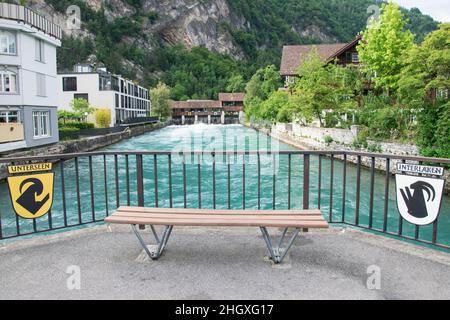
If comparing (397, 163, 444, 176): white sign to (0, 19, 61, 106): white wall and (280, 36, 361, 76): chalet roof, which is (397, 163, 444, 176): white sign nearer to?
(0, 19, 61, 106): white wall

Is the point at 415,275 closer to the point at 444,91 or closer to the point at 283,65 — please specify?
the point at 444,91

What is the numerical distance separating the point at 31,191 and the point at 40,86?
27220 millimetres

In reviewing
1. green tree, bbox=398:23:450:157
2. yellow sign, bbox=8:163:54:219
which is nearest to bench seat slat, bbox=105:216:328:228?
yellow sign, bbox=8:163:54:219

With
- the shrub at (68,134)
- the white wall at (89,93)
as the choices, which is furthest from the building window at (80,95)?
the shrub at (68,134)

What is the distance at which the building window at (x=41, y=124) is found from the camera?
92.8 ft

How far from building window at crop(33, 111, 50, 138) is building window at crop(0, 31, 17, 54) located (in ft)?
14.9

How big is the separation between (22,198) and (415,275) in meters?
4.61

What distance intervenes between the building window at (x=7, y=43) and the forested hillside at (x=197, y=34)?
262 feet

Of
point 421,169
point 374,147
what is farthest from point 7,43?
point 421,169

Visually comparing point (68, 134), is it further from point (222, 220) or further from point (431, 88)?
point (222, 220)

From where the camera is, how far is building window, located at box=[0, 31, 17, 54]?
83.4 feet

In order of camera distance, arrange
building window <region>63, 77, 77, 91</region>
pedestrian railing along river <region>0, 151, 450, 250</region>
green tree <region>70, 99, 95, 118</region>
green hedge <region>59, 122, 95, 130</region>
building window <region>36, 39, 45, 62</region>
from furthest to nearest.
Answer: building window <region>63, 77, 77, 91</region>
green tree <region>70, 99, 95, 118</region>
green hedge <region>59, 122, 95, 130</region>
building window <region>36, 39, 45, 62</region>
pedestrian railing along river <region>0, 151, 450, 250</region>

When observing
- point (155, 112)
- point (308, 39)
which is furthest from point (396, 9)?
point (308, 39)
